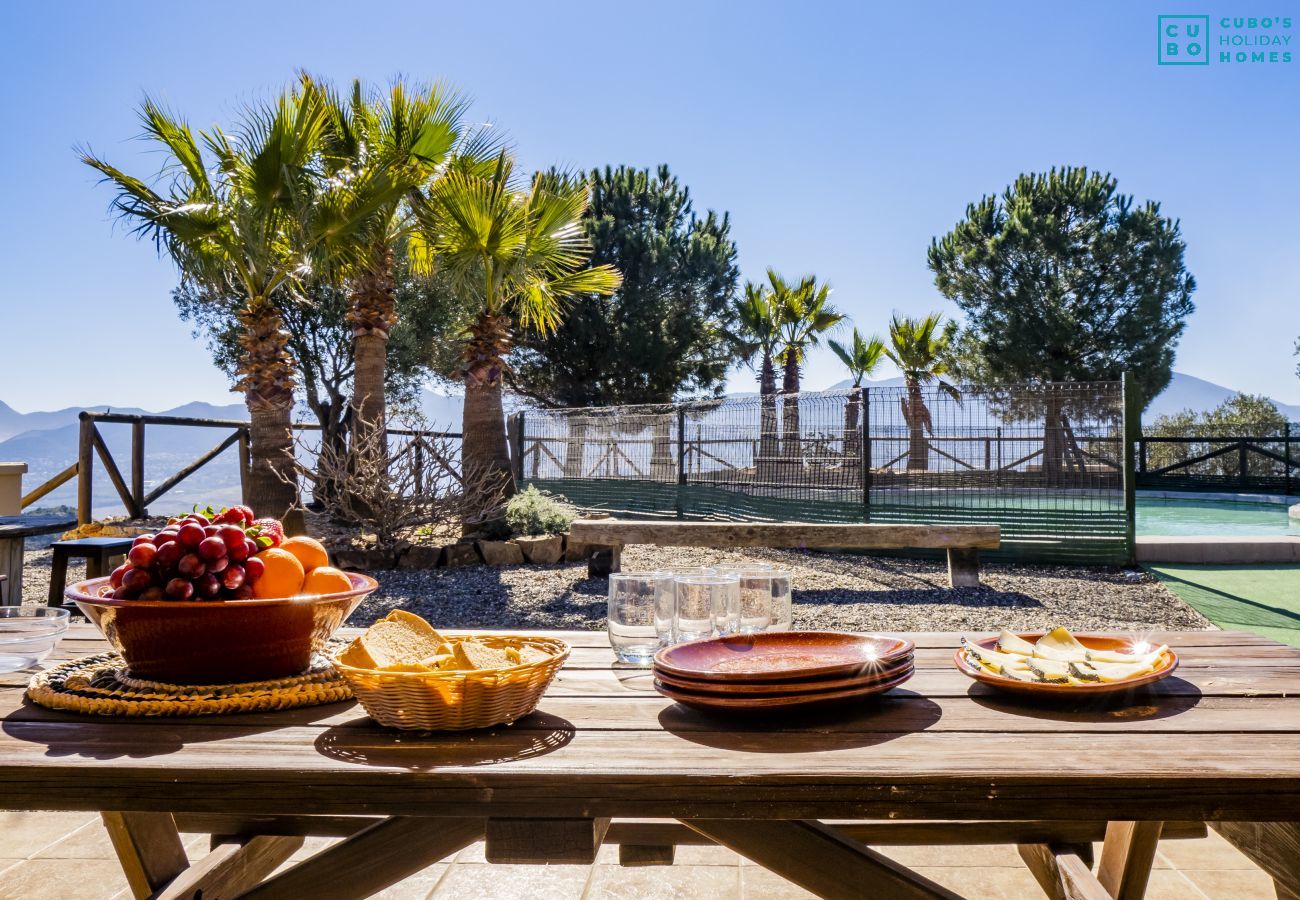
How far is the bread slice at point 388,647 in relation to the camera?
3.57 ft

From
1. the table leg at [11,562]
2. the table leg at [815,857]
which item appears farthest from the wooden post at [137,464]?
the table leg at [815,857]

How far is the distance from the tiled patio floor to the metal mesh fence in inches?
230

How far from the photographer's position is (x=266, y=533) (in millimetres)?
1424

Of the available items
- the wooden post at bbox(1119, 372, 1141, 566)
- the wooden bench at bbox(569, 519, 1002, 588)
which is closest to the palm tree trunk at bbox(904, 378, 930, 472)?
the wooden post at bbox(1119, 372, 1141, 566)

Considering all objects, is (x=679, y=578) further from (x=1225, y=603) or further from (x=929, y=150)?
(x=929, y=150)

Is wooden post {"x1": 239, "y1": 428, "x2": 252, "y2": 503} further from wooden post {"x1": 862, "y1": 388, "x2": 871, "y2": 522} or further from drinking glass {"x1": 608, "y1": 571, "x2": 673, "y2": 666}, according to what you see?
drinking glass {"x1": 608, "y1": 571, "x2": 673, "y2": 666}

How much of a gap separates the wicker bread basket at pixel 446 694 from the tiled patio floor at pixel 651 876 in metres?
1.25

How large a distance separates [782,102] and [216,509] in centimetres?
1428

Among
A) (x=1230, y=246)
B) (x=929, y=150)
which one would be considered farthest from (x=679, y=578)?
(x=1230, y=246)

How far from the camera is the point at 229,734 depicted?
1124 millimetres

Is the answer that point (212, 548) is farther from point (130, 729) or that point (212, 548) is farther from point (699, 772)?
point (699, 772)

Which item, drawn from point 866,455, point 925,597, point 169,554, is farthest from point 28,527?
point 866,455

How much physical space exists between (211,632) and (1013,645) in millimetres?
1339

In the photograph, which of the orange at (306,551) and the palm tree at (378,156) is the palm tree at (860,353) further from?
the orange at (306,551)
